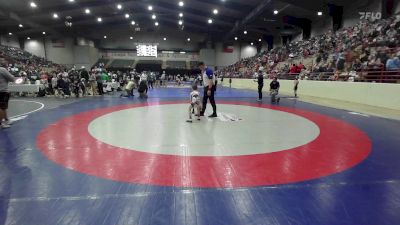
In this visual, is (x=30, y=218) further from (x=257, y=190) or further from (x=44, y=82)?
(x=44, y=82)

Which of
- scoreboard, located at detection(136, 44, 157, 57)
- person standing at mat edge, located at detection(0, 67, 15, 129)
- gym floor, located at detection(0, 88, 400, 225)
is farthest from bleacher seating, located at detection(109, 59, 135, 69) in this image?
gym floor, located at detection(0, 88, 400, 225)

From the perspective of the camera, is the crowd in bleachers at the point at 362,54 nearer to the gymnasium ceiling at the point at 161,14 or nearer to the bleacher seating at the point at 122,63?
the gymnasium ceiling at the point at 161,14

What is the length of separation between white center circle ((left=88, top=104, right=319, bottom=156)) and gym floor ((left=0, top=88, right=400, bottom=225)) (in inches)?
0.8

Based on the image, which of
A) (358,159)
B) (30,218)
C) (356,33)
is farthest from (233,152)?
(356,33)

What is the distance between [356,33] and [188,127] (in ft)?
52.6

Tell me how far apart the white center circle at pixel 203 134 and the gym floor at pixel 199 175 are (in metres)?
0.02

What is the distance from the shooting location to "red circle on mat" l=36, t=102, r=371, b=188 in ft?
10.5

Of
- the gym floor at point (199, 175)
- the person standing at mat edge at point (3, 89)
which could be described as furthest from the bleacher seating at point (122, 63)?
the gym floor at point (199, 175)

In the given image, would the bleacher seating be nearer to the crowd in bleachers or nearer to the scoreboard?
the scoreboard

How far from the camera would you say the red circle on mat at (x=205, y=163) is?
3.21m

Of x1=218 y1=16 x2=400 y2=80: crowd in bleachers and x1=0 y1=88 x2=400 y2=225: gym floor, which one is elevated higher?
x1=218 y1=16 x2=400 y2=80: crowd in bleachers

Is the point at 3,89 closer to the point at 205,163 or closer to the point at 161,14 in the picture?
the point at 205,163

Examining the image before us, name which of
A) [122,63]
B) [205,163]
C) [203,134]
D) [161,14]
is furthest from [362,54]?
[122,63]

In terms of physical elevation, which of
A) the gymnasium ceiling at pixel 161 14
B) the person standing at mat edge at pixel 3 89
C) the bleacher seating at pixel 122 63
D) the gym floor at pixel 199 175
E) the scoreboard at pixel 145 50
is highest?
the gymnasium ceiling at pixel 161 14
